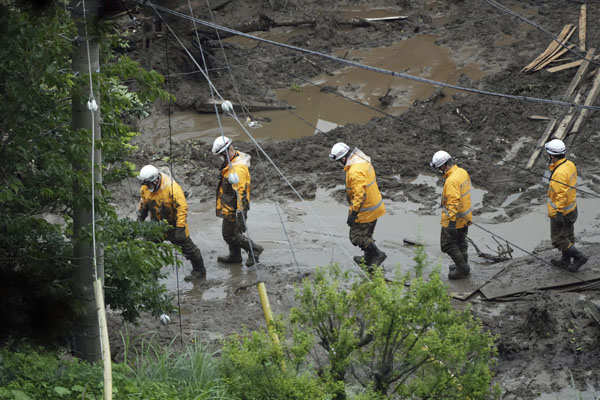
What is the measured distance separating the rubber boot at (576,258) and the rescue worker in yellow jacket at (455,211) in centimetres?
137

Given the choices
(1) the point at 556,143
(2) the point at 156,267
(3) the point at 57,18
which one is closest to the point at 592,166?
(1) the point at 556,143

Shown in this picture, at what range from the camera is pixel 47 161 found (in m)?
5.12

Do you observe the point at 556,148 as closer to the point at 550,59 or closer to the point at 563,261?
the point at 563,261

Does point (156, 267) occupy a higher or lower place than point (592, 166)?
higher

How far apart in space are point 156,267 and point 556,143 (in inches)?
223

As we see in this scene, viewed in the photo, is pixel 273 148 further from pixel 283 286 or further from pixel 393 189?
pixel 283 286

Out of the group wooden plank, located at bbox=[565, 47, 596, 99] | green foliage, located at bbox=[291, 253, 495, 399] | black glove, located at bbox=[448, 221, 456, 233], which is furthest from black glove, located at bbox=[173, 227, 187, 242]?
wooden plank, located at bbox=[565, 47, 596, 99]

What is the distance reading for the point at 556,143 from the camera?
847cm

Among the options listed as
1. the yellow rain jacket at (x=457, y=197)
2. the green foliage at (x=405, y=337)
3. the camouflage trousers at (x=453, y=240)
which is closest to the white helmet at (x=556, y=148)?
the yellow rain jacket at (x=457, y=197)

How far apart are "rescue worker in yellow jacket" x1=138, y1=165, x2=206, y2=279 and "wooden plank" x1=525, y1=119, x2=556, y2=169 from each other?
6700 millimetres

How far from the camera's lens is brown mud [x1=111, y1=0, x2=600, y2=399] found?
296 inches

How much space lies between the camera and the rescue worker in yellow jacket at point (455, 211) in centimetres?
868

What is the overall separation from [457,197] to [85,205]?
5.18 m

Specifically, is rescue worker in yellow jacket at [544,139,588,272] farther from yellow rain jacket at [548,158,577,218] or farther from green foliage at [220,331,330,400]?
green foliage at [220,331,330,400]
